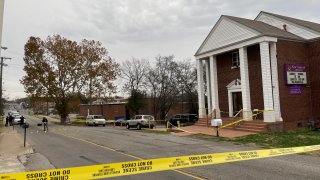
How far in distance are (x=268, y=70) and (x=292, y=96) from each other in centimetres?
335

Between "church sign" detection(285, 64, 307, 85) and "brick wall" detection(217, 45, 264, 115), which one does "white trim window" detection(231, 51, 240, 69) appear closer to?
"brick wall" detection(217, 45, 264, 115)

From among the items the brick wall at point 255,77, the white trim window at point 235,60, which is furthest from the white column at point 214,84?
the brick wall at point 255,77

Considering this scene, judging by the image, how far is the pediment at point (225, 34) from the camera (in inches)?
1055

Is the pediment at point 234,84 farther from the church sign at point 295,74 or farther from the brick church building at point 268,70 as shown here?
the church sign at point 295,74

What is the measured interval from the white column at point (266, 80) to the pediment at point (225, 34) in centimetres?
152

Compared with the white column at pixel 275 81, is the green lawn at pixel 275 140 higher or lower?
lower

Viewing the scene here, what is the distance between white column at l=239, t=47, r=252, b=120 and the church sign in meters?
3.05

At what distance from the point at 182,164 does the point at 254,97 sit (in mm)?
20662

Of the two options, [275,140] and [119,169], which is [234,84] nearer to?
[275,140]

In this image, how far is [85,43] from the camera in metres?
53.9

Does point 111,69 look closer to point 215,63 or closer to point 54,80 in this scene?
point 54,80

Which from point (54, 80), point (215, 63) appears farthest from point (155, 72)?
point (215, 63)

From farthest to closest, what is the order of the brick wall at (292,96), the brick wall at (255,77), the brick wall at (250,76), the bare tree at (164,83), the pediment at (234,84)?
the bare tree at (164,83) < the pediment at (234,84) < the brick wall at (250,76) < the brick wall at (255,77) < the brick wall at (292,96)

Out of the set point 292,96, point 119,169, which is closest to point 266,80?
point 292,96
